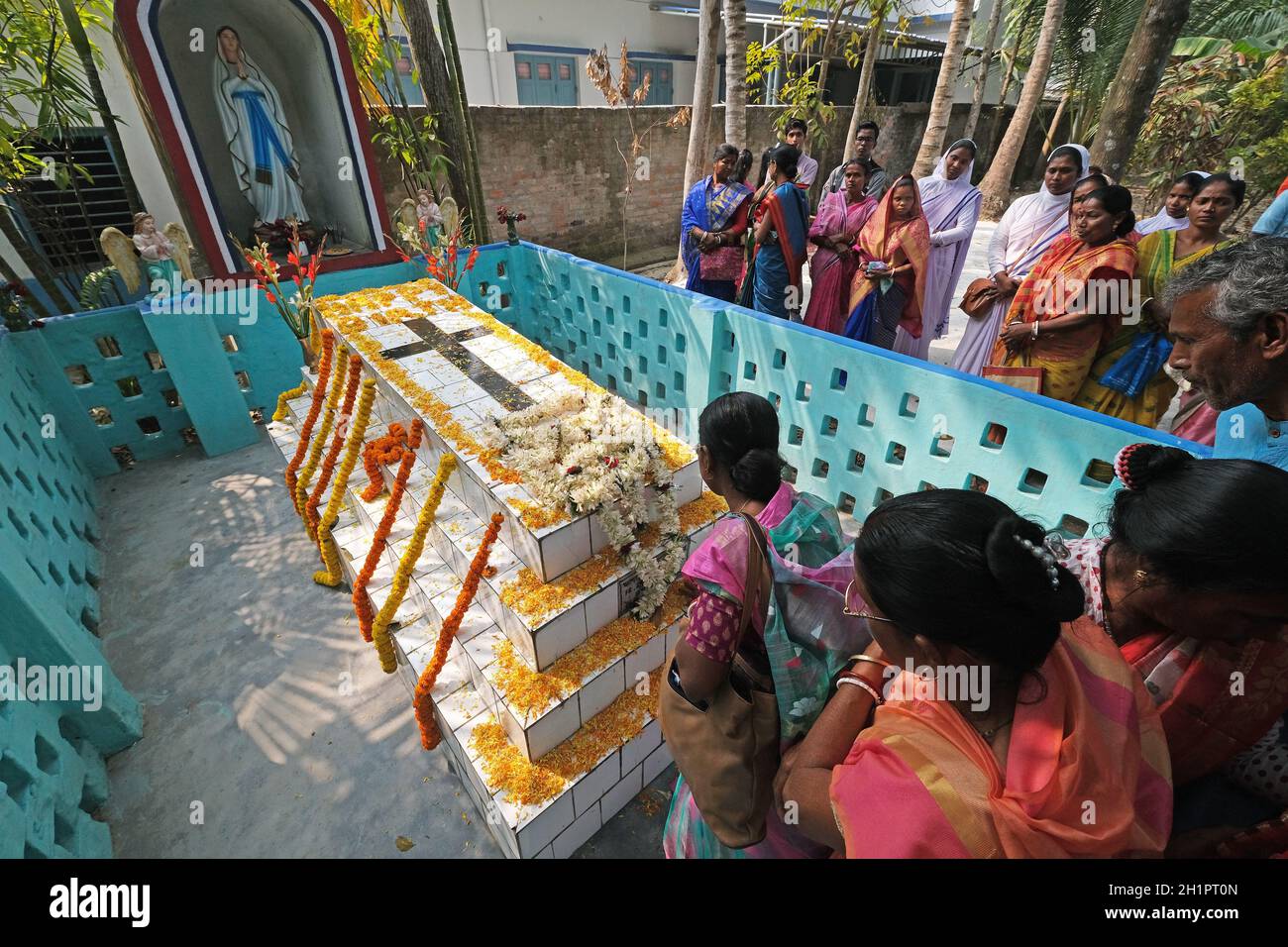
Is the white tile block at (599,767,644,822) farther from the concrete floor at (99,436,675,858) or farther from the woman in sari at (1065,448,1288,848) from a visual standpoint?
the woman in sari at (1065,448,1288,848)

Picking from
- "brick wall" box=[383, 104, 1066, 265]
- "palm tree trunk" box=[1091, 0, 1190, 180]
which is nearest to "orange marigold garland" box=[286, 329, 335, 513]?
"brick wall" box=[383, 104, 1066, 265]

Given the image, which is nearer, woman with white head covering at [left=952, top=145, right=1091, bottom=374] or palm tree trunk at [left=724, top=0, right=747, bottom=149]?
woman with white head covering at [left=952, top=145, right=1091, bottom=374]

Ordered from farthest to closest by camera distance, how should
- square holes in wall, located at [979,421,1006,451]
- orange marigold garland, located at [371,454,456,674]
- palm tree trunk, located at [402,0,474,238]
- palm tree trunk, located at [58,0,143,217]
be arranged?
palm tree trunk, located at [402,0,474,238] → palm tree trunk, located at [58,0,143,217] → square holes in wall, located at [979,421,1006,451] → orange marigold garland, located at [371,454,456,674]

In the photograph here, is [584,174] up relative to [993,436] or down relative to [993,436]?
up

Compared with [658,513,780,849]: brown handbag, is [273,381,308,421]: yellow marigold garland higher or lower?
lower

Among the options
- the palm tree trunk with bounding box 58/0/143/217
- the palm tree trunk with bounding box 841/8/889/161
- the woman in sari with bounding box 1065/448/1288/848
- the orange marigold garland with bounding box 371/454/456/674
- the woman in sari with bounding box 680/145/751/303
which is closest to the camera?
the woman in sari with bounding box 1065/448/1288/848

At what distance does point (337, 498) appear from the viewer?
337cm

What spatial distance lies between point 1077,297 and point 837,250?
216 centimetres

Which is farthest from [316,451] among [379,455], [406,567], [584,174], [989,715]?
[584,174]

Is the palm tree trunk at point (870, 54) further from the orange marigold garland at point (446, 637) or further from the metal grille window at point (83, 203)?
the metal grille window at point (83, 203)

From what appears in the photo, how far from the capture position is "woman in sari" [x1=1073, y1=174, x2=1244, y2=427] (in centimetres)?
341

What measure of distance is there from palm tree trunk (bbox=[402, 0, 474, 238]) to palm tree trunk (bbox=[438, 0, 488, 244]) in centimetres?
4

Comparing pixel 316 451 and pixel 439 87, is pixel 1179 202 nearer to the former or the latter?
pixel 316 451
